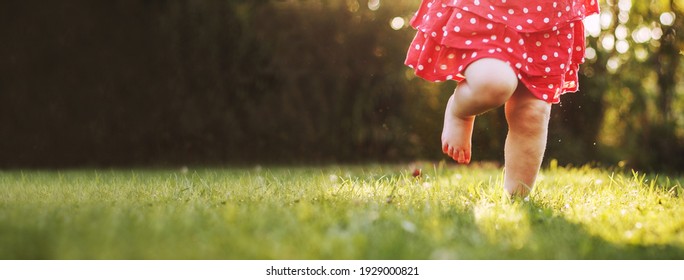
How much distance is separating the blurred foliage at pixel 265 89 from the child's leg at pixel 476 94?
271 cm

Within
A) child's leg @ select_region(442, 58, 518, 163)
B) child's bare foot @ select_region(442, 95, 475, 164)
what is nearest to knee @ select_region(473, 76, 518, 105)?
child's leg @ select_region(442, 58, 518, 163)

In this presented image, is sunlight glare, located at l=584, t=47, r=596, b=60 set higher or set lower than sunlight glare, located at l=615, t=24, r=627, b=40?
lower

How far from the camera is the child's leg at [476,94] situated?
206 centimetres

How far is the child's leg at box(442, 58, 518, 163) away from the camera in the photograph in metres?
2.06

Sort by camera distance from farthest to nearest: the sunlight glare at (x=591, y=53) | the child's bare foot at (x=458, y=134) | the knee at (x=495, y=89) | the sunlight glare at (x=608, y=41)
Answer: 1. the sunlight glare at (x=608, y=41)
2. the sunlight glare at (x=591, y=53)
3. the child's bare foot at (x=458, y=134)
4. the knee at (x=495, y=89)

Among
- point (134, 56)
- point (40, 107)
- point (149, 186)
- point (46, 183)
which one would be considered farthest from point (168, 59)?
point (149, 186)

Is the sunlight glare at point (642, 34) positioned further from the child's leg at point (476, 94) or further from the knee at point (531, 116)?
the child's leg at point (476, 94)

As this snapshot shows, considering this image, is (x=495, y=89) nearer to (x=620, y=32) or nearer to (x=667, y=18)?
(x=667, y=18)

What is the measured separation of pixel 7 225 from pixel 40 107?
10.5 feet

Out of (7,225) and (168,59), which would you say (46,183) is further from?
(168,59)

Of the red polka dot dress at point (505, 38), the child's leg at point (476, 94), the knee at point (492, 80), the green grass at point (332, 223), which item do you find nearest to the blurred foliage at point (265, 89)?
the green grass at point (332, 223)

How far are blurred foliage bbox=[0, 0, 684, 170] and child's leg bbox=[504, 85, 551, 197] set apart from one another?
108 inches

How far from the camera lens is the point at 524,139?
2.32m

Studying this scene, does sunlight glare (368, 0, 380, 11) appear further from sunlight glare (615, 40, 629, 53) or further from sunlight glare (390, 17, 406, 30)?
sunlight glare (615, 40, 629, 53)
